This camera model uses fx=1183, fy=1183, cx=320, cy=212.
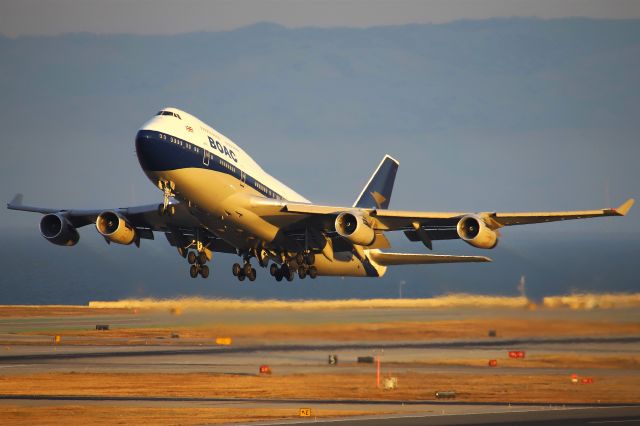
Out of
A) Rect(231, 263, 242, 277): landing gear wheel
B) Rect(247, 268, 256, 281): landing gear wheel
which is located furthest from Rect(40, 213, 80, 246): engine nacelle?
Rect(247, 268, 256, 281): landing gear wheel

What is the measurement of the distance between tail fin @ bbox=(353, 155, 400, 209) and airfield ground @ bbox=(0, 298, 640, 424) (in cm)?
683

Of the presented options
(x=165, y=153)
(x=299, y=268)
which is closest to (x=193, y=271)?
(x=299, y=268)

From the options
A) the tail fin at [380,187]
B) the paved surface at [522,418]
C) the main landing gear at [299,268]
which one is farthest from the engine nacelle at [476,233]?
the tail fin at [380,187]

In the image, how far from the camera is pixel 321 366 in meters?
81.3

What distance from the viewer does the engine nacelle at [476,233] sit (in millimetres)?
56844

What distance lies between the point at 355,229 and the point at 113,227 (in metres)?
12.9

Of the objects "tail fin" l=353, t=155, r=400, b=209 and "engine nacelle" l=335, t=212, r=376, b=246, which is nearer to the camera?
"engine nacelle" l=335, t=212, r=376, b=246

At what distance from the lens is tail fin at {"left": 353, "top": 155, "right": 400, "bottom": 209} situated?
7331 cm

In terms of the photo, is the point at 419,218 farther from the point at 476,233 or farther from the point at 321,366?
the point at 321,366

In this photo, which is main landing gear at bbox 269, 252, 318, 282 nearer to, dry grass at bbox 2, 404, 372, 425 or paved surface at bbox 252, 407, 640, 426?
paved surface at bbox 252, 407, 640, 426

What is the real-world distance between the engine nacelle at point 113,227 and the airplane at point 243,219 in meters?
0.05

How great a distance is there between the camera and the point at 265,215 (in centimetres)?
5750

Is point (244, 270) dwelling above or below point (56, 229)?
below

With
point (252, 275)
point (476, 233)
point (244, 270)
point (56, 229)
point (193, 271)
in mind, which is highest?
point (56, 229)
